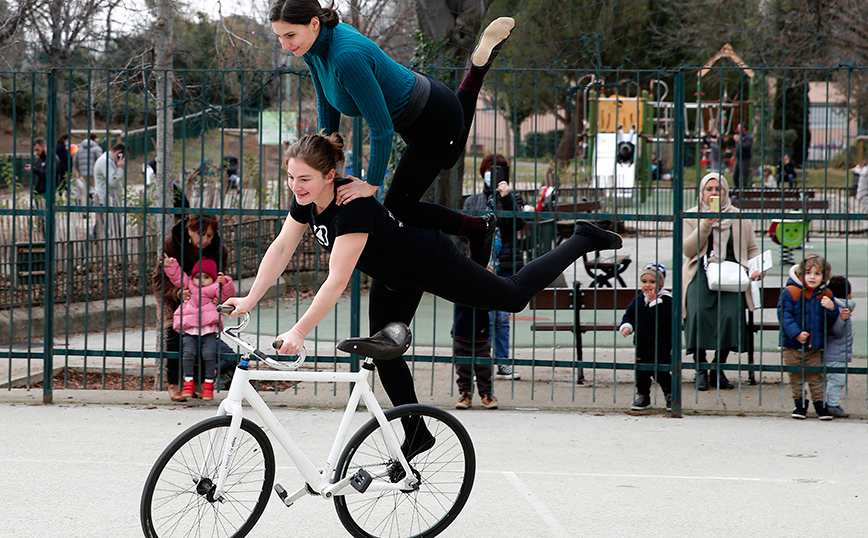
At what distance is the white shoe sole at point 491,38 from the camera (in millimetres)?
4859

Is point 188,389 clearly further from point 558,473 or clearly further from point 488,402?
point 558,473

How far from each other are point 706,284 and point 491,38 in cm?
375

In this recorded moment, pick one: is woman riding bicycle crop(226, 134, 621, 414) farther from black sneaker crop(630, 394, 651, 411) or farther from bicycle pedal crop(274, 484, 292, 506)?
black sneaker crop(630, 394, 651, 411)

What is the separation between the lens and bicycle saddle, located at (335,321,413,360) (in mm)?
4105

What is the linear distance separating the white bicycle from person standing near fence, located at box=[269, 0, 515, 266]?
716 millimetres

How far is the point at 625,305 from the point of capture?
824 cm

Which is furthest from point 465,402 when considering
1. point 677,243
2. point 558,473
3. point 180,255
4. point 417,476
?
point 417,476

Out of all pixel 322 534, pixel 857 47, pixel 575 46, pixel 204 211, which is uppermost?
pixel 857 47

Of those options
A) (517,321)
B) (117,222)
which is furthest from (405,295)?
(117,222)

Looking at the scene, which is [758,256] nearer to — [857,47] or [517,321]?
[517,321]

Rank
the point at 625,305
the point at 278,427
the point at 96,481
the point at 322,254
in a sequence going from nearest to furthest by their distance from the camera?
1. the point at 278,427
2. the point at 96,481
3. the point at 625,305
4. the point at 322,254

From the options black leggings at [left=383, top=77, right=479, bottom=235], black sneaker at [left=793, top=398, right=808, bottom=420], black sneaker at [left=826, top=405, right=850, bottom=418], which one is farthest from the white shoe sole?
black sneaker at [left=826, top=405, right=850, bottom=418]

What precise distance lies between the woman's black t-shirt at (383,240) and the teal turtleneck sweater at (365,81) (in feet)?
0.52

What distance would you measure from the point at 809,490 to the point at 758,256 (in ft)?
8.82
